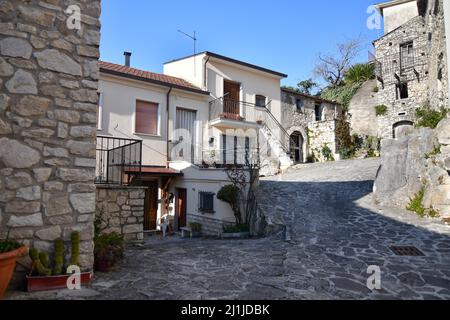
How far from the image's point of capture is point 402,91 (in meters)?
19.8

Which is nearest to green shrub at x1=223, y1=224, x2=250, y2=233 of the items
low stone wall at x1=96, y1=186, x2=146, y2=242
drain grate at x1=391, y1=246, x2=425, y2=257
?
low stone wall at x1=96, y1=186, x2=146, y2=242

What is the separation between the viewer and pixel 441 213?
6879mm

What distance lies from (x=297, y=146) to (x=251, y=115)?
15.2 feet

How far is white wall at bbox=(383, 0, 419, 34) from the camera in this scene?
21.1 metres

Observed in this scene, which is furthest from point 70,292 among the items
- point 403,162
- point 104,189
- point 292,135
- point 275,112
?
→ point 292,135

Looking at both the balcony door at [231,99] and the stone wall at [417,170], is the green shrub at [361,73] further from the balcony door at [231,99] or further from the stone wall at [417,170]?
the stone wall at [417,170]

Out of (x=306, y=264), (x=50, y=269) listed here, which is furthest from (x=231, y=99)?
(x=50, y=269)

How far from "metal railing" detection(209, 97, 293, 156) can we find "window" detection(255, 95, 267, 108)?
0.17m

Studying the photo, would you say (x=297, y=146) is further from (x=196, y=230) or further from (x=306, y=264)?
(x=306, y=264)

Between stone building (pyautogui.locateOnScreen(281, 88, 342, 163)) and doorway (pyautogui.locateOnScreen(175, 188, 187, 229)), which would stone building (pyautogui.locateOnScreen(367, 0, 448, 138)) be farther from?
doorway (pyautogui.locateOnScreen(175, 188, 187, 229))

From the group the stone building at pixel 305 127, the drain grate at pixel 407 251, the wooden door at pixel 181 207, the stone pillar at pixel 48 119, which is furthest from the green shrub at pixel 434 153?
the stone building at pixel 305 127

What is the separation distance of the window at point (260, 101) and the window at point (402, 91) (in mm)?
9654
